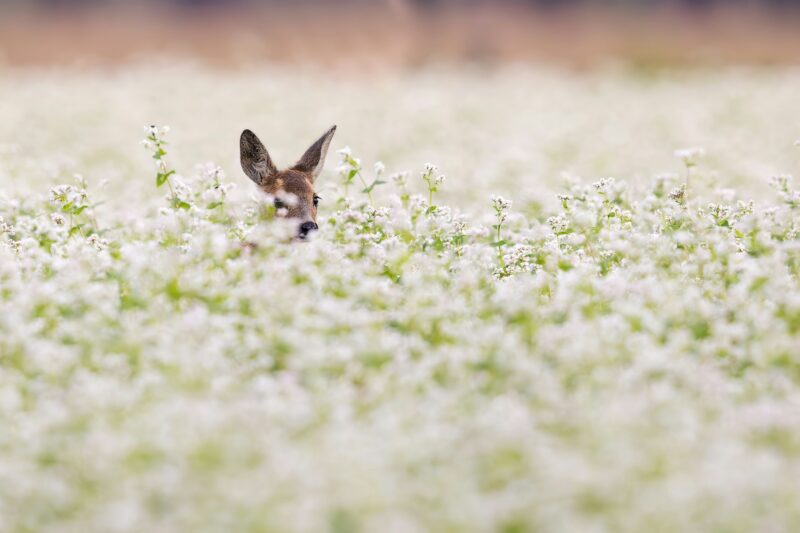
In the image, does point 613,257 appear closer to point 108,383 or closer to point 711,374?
point 711,374

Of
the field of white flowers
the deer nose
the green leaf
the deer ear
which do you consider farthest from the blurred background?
the green leaf

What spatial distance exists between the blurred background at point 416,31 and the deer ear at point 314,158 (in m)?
23.6

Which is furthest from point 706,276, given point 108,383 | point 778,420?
point 108,383

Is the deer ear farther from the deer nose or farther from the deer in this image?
the deer nose

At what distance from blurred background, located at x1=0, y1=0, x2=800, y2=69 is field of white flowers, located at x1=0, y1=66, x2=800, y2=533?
23.8 metres

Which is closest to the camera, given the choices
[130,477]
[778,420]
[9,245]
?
[130,477]

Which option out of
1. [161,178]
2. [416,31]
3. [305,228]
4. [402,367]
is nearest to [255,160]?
[305,228]

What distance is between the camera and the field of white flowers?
3.96 m

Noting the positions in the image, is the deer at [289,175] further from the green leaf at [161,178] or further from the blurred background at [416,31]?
the blurred background at [416,31]

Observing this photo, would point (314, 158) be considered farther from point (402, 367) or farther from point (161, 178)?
point (402, 367)

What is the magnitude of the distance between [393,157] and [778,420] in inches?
471

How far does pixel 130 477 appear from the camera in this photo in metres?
4.12

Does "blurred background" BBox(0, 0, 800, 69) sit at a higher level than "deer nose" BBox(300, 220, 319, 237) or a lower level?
higher

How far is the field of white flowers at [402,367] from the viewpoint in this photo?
156 inches
